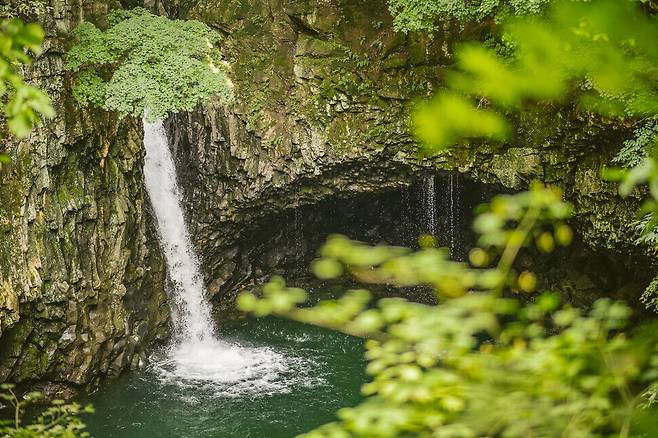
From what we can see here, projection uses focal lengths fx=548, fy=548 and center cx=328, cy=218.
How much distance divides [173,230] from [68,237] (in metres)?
2.81

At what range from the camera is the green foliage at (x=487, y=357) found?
47.9 inches

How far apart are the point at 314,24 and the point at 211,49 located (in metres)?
1.87

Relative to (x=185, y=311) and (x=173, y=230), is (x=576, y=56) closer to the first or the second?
(x=173, y=230)

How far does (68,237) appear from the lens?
7422 millimetres

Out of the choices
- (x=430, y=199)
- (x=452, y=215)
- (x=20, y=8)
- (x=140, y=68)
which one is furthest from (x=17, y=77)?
(x=452, y=215)

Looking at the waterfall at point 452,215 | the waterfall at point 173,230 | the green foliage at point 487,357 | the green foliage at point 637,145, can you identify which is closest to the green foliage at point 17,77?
the green foliage at point 487,357

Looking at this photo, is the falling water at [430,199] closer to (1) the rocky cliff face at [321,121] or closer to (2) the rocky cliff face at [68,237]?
(1) the rocky cliff face at [321,121]

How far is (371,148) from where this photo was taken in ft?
30.4

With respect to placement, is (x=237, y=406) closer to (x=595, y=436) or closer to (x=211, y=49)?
(x=211, y=49)

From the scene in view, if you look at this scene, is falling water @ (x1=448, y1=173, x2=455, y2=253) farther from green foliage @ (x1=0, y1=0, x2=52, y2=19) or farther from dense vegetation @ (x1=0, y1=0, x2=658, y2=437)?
dense vegetation @ (x1=0, y1=0, x2=658, y2=437)

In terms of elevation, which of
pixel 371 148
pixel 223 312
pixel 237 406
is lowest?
pixel 237 406

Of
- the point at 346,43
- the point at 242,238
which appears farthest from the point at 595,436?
the point at 242,238

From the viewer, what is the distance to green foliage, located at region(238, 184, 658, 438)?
3.99ft

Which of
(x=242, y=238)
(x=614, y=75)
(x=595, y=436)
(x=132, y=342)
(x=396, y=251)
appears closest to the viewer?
(x=614, y=75)
